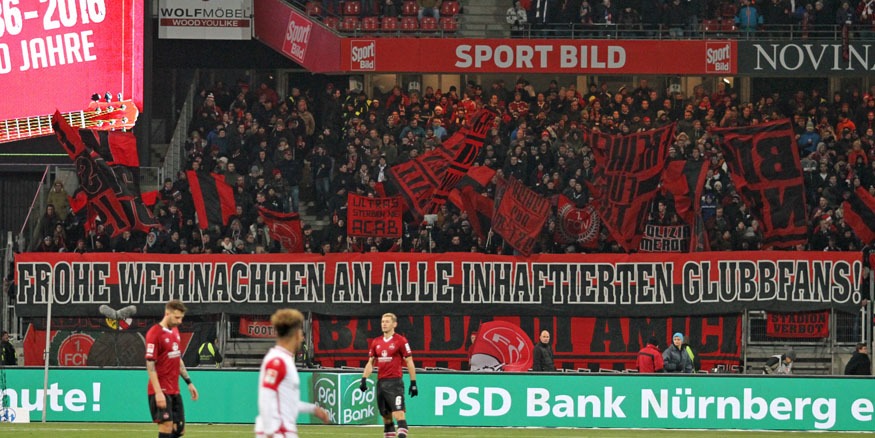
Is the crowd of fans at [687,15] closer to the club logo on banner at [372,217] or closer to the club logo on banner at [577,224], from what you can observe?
the club logo on banner at [577,224]

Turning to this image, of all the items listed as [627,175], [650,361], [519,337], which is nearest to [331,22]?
[627,175]

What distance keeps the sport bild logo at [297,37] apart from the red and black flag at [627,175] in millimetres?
10496

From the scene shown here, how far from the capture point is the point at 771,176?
87.9 ft

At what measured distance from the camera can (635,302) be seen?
27891 mm

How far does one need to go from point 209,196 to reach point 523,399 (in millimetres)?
9102

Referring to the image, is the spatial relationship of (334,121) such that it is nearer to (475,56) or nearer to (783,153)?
(475,56)

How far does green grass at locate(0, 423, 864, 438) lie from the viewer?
21219 mm

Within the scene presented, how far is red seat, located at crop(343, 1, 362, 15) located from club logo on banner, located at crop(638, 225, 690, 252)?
11034 mm

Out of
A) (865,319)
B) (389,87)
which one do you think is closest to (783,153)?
(865,319)

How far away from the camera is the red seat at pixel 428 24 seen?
35.9m

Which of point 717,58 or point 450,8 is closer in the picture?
point 717,58

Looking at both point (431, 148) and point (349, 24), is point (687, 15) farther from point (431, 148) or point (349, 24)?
point (349, 24)

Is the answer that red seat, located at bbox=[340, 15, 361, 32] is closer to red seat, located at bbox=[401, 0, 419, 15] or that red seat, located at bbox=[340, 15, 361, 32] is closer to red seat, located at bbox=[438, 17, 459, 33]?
red seat, located at bbox=[401, 0, 419, 15]

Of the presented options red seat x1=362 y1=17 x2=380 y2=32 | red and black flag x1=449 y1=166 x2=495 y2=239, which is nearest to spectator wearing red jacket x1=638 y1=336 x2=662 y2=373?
red and black flag x1=449 y1=166 x2=495 y2=239
